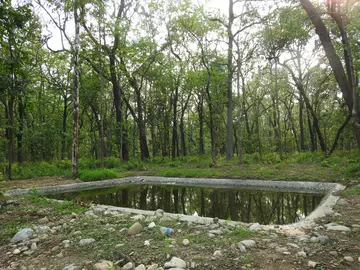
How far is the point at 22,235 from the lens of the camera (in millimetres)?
3818

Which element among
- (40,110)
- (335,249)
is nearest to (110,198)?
(335,249)

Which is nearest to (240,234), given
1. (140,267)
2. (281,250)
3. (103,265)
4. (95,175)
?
(281,250)

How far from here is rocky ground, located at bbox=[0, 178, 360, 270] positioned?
2684 mm

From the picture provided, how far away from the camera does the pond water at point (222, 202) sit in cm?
602

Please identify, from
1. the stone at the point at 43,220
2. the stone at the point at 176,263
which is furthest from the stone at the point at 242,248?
the stone at the point at 43,220

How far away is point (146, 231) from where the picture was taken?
381 centimetres

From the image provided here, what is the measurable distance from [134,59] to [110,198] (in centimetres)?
1272

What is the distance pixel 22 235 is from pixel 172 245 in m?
2.54

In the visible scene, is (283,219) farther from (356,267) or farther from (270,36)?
(270,36)

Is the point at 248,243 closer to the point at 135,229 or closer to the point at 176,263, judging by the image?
the point at 176,263

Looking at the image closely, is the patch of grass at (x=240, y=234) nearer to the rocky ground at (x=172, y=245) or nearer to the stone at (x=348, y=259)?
the rocky ground at (x=172, y=245)

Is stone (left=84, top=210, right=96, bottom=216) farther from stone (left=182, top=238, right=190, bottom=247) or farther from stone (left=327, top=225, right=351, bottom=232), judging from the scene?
stone (left=327, top=225, right=351, bottom=232)

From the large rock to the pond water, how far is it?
3608 mm

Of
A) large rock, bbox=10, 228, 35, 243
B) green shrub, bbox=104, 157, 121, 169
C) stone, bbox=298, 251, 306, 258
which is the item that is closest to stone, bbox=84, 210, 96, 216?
large rock, bbox=10, 228, 35, 243
